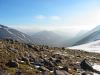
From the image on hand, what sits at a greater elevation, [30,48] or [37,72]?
[30,48]

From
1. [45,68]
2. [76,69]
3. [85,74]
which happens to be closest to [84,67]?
[76,69]

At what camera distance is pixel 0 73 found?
92.3 feet

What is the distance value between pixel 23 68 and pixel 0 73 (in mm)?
7447

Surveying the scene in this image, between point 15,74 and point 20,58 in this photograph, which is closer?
point 15,74

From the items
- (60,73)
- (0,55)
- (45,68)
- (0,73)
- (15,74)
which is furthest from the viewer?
(0,55)

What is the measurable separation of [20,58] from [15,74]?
11.4 meters

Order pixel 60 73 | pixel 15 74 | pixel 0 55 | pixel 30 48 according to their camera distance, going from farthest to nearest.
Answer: pixel 30 48 → pixel 0 55 → pixel 60 73 → pixel 15 74

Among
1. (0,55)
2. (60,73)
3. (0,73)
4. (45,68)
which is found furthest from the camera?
(0,55)

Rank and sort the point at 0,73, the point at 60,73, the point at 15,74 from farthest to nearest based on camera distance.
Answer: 1. the point at 60,73
2. the point at 15,74
3. the point at 0,73

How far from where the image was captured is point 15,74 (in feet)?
101

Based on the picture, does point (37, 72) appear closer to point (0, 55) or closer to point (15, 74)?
point (15, 74)

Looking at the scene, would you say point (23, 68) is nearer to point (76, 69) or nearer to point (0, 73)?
point (0, 73)

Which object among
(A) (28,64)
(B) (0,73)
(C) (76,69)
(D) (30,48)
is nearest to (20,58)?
(A) (28,64)

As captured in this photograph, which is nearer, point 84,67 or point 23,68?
point 23,68
